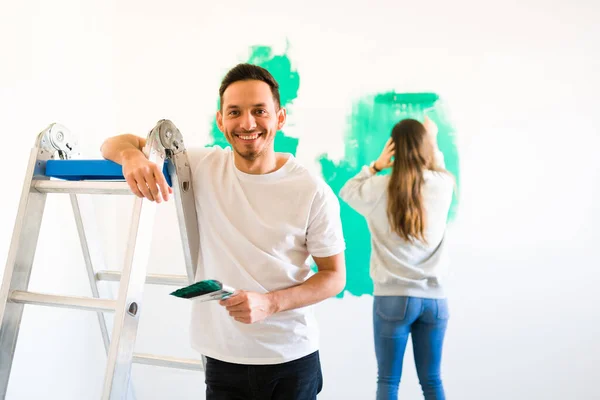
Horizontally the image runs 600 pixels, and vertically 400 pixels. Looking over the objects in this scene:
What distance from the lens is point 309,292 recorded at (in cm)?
132

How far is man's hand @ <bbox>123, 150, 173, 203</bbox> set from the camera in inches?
46.7

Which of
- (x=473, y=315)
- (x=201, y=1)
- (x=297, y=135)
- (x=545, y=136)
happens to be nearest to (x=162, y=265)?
(x=297, y=135)

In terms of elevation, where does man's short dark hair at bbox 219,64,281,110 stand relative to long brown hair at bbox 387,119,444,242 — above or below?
above

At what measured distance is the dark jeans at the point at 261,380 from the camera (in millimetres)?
1317

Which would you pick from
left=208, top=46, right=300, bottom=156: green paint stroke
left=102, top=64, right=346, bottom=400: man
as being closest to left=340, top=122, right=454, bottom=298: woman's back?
left=208, top=46, right=300, bottom=156: green paint stroke

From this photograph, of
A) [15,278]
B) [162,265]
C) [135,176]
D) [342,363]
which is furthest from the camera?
[162,265]

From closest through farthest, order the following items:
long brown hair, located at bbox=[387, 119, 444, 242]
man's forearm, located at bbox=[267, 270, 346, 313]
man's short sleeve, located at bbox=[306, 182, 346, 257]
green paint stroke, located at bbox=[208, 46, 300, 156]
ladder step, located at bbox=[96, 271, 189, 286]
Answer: man's forearm, located at bbox=[267, 270, 346, 313] < man's short sleeve, located at bbox=[306, 182, 346, 257] < ladder step, located at bbox=[96, 271, 189, 286] < long brown hair, located at bbox=[387, 119, 444, 242] < green paint stroke, located at bbox=[208, 46, 300, 156]

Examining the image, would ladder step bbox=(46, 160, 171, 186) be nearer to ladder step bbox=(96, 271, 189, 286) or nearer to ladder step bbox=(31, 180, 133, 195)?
ladder step bbox=(31, 180, 133, 195)

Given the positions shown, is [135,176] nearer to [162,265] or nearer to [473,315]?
[162,265]

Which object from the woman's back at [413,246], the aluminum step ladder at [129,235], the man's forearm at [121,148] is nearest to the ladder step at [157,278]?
the aluminum step ladder at [129,235]

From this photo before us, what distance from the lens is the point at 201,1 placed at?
261 cm

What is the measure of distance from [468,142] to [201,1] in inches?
57.1

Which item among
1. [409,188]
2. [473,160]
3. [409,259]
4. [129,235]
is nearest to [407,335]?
[409,259]

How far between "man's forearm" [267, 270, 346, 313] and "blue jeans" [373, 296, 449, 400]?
80 cm
